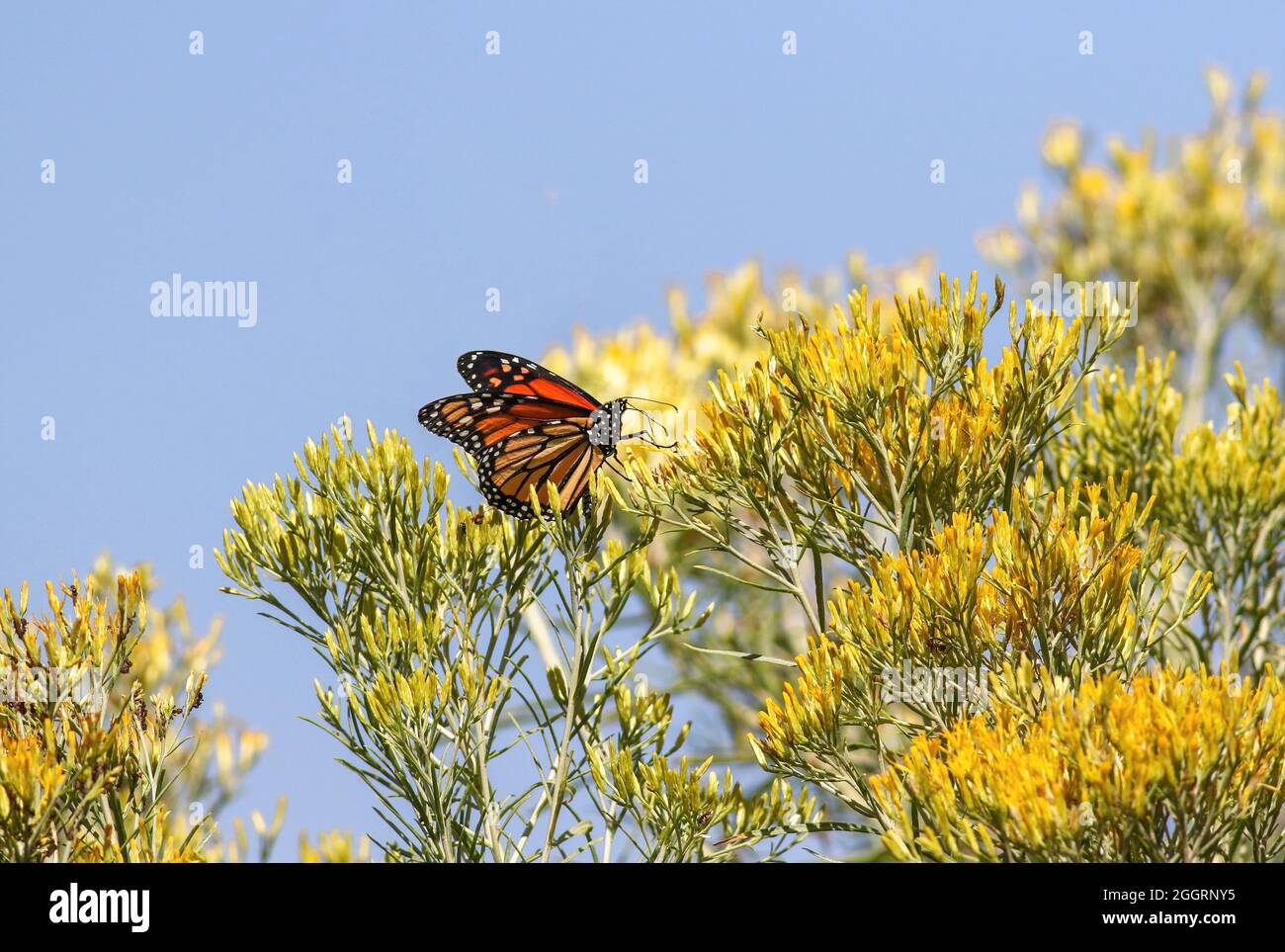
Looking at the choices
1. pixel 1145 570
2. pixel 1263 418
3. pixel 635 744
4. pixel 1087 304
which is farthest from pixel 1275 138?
pixel 635 744

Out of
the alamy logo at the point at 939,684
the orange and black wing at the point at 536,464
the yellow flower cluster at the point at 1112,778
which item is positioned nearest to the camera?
the yellow flower cluster at the point at 1112,778

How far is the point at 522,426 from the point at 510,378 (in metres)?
0.26

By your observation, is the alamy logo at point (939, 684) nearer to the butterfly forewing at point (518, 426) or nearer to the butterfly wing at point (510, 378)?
the butterfly forewing at point (518, 426)

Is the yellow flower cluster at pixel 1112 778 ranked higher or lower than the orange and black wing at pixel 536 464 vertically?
lower

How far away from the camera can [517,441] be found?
494cm

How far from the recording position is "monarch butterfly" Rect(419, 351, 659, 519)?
15.3 feet

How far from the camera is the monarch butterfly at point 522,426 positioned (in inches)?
184

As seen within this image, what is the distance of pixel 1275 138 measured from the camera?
10797 millimetres
